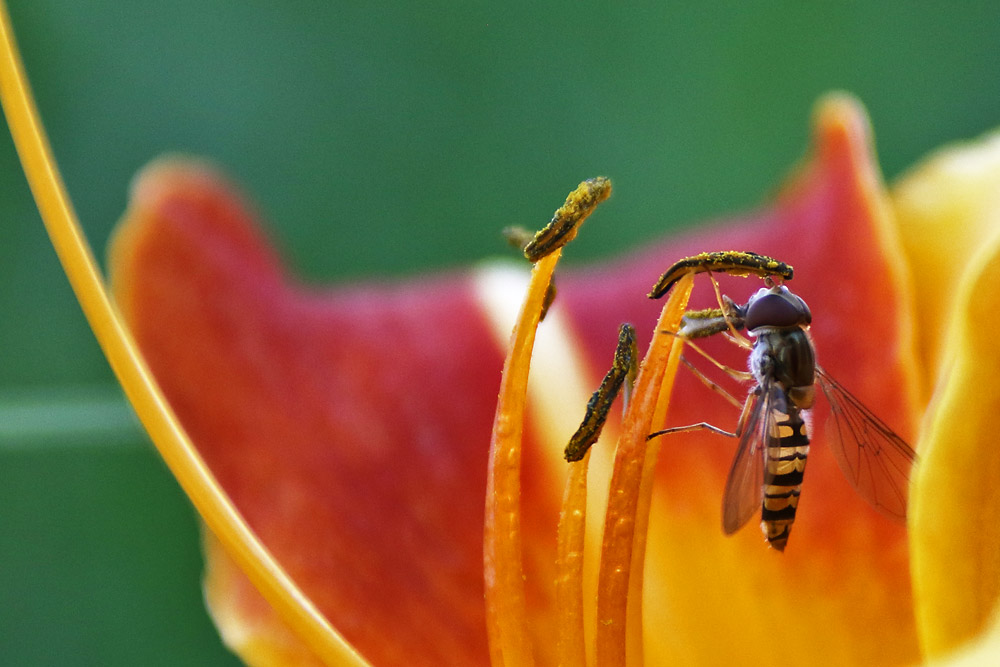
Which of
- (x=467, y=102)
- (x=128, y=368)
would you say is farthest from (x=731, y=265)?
(x=467, y=102)

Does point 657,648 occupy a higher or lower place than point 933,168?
lower

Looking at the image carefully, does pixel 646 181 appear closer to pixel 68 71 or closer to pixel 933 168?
pixel 933 168

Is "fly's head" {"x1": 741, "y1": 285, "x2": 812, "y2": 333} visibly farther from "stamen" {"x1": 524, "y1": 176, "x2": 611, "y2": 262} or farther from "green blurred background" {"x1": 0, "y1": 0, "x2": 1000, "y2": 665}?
"green blurred background" {"x1": 0, "y1": 0, "x2": 1000, "y2": 665}

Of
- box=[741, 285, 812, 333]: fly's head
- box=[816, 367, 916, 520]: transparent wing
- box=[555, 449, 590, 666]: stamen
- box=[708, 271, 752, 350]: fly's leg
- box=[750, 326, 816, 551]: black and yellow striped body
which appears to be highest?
box=[741, 285, 812, 333]: fly's head

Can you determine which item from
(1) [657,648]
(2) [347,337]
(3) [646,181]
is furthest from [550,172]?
(1) [657,648]

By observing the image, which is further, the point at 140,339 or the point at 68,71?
the point at 68,71

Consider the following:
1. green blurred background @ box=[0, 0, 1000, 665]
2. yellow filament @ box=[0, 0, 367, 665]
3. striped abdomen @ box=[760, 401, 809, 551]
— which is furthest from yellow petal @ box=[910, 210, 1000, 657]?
green blurred background @ box=[0, 0, 1000, 665]
